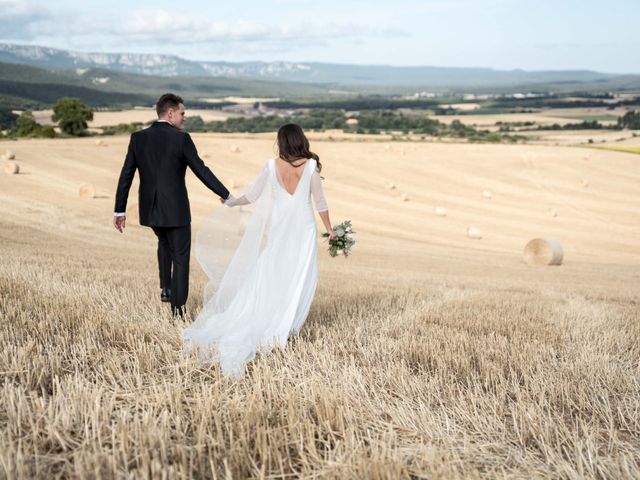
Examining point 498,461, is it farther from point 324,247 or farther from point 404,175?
point 404,175

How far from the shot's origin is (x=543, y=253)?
75.4ft

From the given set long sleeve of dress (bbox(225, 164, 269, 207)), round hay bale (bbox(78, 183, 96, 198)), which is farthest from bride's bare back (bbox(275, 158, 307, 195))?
round hay bale (bbox(78, 183, 96, 198))

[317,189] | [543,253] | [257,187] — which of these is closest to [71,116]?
[543,253]

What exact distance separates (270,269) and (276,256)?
0.14 metres

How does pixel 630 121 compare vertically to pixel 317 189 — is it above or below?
above

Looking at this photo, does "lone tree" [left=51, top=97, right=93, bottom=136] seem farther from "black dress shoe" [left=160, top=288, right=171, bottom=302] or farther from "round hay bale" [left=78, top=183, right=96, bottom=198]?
"black dress shoe" [left=160, top=288, right=171, bottom=302]

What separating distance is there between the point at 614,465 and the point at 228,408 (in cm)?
210

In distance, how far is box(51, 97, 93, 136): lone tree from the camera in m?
61.4

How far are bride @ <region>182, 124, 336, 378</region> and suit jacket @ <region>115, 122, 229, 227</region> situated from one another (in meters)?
0.56

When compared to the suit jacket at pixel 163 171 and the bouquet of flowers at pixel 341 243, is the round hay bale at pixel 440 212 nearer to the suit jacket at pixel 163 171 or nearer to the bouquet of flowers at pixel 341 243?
the bouquet of flowers at pixel 341 243

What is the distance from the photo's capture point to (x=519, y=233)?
32.5 metres

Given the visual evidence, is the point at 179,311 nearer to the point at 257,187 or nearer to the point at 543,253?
the point at 257,187

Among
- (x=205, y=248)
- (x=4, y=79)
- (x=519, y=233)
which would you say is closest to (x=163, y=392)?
(x=205, y=248)

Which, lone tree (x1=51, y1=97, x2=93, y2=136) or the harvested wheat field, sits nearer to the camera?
the harvested wheat field
